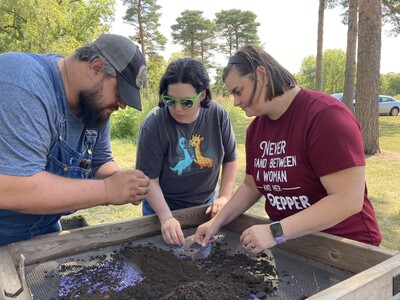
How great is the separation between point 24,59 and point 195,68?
949mm

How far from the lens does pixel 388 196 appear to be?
569 centimetres

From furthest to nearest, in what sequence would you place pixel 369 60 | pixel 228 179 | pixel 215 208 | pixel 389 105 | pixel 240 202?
pixel 389 105
pixel 369 60
pixel 228 179
pixel 215 208
pixel 240 202

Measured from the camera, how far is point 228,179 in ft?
8.26

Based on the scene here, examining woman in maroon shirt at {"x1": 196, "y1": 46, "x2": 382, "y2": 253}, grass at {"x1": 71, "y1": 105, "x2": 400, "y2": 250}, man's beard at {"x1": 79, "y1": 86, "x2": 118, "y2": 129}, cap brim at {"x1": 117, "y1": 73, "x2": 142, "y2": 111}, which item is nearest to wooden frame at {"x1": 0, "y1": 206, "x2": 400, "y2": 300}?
woman in maroon shirt at {"x1": 196, "y1": 46, "x2": 382, "y2": 253}

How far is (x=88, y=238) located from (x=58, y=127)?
0.59m

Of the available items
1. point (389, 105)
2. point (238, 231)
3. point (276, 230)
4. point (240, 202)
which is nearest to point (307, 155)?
point (276, 230)

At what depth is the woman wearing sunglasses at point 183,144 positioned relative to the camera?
2094 mm

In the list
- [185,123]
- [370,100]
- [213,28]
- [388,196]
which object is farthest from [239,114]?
[213,28]

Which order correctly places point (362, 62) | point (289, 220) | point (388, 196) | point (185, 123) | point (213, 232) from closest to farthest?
point (289, 220) → point (213, 232) → point (185, 123) → point (388, 196) → point (362, 62)

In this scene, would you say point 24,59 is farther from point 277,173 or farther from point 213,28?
point 213,28

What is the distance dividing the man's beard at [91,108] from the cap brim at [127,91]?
0.10 m

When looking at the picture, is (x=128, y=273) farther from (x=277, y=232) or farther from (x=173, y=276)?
(x=277, y=232)

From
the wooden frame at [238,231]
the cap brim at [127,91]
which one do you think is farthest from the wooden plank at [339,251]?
the cap brim at [127,91]

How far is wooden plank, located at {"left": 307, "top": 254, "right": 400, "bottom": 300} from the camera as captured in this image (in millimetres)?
1065
